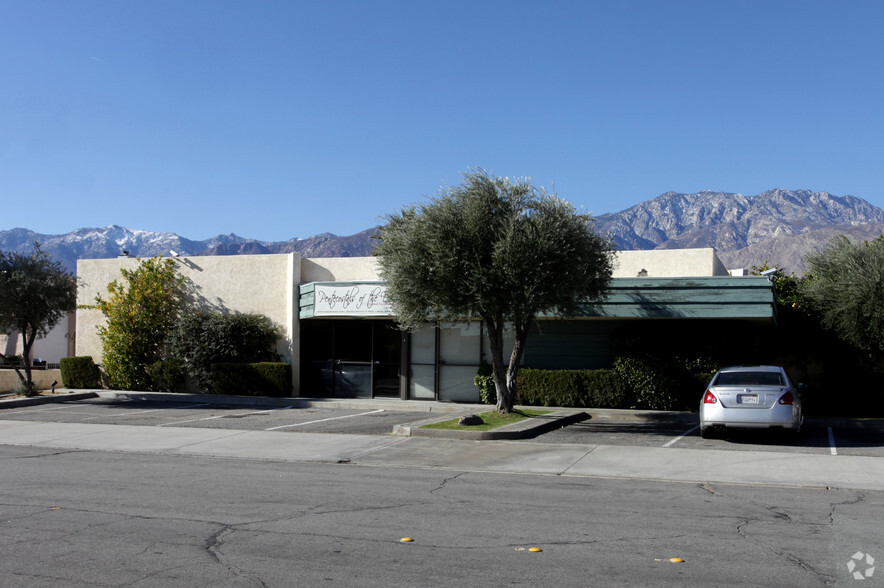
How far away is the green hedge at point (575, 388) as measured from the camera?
1966cm

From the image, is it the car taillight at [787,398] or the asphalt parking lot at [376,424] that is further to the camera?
the asphalt parking lot at [376,424]

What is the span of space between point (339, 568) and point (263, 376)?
58.5 ft

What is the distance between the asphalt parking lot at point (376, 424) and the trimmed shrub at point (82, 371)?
1938 mm

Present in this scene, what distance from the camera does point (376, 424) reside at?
17266 mm

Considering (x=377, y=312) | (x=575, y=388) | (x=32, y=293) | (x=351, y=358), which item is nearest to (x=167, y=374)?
(x=32, y=293)

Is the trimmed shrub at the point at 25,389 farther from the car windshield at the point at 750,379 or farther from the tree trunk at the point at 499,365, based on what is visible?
the car windshield at the point at 750,379

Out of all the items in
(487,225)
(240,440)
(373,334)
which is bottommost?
(240,440)

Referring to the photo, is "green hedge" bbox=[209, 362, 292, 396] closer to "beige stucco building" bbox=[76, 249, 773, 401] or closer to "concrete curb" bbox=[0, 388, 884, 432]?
"concrete curb" bbox=[0, 388, 884, 432]

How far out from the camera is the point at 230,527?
7.39 meters

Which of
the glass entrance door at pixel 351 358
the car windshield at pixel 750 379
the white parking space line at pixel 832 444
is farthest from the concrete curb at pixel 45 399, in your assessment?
the white parking space line at pixel 832 444

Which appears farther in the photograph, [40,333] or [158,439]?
[40,333]

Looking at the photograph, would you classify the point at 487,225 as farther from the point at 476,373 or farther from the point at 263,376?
the point at 263,376

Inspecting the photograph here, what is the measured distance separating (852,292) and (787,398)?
6870 millimetres

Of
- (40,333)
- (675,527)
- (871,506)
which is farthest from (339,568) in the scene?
(40,333)
